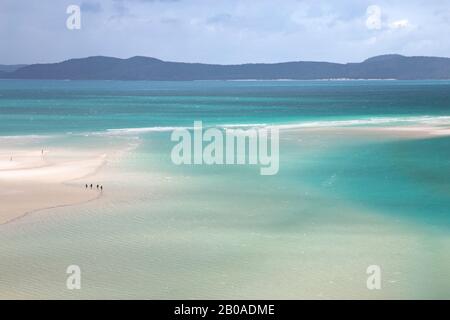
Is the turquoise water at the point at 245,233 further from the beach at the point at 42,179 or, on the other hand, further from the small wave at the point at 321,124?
the small wave at the point at 321,124

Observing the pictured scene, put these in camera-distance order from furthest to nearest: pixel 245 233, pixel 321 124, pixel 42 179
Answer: pixel 321 124 < pixel 42 179 < pixel 245 233

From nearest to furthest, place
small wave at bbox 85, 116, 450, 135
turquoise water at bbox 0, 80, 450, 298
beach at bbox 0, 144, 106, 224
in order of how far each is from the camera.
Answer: turquoise water at bbox 0, 80, 450, 298 < beach at bbox 0, 144, 106, 224 < small wave at bbox 85, 116, 450, 135

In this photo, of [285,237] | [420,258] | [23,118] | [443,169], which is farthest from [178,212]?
[23,118]

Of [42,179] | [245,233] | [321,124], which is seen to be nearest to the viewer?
[245,233]

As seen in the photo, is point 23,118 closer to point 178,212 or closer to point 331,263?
point 178,212

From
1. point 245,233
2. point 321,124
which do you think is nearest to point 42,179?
point 245,233

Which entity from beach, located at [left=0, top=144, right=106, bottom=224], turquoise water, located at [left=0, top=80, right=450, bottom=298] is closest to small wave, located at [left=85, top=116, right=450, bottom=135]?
beach, located at [left=0, top=144, right=106, bottom=224]

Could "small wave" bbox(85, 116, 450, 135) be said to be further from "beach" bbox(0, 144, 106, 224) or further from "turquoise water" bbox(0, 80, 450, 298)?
"turquoise water" bbox(0, 80, 450, 298)

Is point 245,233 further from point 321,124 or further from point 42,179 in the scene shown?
point 321,124
